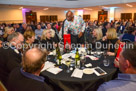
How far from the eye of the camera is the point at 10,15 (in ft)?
45.6

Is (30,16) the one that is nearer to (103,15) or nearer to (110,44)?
(103,15)

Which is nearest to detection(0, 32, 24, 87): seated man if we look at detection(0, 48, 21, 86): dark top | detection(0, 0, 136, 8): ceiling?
detection(0, 48, 21, 86): dark top

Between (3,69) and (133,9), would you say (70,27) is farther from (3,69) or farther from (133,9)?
(133,9)

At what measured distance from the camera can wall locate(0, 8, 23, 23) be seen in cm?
1318

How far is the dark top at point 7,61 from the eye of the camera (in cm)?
201

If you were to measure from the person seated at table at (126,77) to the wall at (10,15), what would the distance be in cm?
1434

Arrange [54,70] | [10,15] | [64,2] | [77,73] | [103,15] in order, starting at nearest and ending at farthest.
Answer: [77,73] → [54,70] → [64,2] → [10,15] → [103,15]

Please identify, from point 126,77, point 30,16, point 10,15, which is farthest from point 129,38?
point 30,16

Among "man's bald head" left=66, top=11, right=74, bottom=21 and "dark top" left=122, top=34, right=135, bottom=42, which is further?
"dark top" left=122, top=34, right=135, bottom=42

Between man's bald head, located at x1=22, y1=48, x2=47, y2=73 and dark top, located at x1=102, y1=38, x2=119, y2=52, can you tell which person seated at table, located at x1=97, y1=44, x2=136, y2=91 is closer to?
man's bald head, located at x1=22, y1=48, x2=47, y2=73

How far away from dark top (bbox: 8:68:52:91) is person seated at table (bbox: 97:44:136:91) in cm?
55

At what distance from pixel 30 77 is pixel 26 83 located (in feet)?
0.23

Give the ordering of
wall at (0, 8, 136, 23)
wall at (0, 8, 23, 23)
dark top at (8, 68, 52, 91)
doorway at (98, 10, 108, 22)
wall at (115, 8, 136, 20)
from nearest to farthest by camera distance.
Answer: dark top at (8, 68, 52, 91) → wall at (0, 8, 23, 23) → wall at (0, 8, 136, 23) → wall at (115, 8, 136, 20) → doorway at (98, 10, 108, 22)

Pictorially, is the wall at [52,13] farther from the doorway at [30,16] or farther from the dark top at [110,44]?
the dark top at [110,44]
